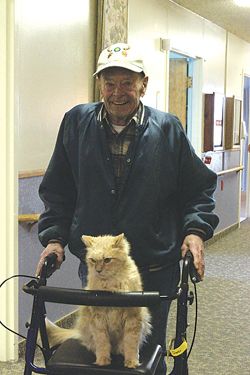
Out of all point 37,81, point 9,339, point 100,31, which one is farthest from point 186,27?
point 9,339

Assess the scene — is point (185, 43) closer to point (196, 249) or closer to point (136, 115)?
point (136, 115)

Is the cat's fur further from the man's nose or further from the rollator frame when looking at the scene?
the man's nose

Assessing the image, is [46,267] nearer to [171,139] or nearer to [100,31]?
[171,139]

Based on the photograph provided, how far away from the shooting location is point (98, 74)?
1.96 metres

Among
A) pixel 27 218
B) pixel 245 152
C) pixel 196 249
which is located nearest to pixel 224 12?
pixel 245 152

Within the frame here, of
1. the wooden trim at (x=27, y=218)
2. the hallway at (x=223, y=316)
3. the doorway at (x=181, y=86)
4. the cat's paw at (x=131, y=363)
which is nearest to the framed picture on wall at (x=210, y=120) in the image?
the doorway at (x=181, y=86)

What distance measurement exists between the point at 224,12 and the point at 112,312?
493 centimetres

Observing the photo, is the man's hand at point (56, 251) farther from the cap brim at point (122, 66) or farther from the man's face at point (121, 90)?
the cap brim at point (122, 66)

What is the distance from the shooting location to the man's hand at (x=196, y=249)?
1.82 meters

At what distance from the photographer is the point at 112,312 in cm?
168

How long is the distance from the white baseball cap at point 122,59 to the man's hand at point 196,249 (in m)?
0.58

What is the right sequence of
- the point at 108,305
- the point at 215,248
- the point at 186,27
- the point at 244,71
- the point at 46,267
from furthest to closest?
the point at 244,71
the point at 215,248
the point at 186,27
the point at 46,267
the point at 108,305

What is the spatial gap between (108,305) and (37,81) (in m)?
2.03

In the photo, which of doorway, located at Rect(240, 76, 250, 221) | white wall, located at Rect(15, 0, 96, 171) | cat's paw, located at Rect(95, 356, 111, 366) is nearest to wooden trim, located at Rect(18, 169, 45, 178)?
white wall, located at Rect(15, 0, 96, 171)
